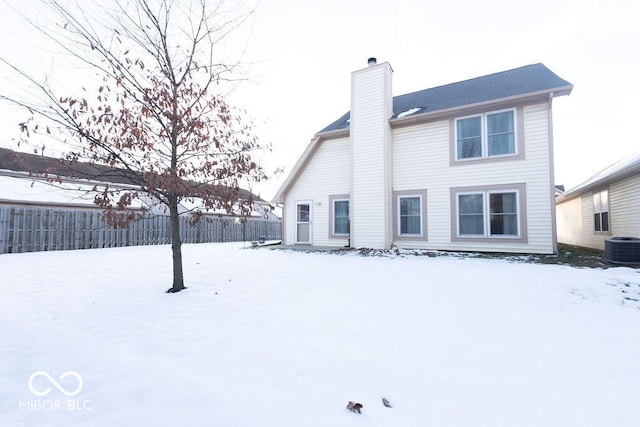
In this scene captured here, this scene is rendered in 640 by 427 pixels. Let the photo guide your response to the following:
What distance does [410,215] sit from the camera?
456 inches

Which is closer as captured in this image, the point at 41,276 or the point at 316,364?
the point at 316,364

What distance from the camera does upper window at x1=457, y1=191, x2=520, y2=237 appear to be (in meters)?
9.89

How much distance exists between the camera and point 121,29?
16.6 ft

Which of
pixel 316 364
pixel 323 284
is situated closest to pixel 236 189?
pixel 323 284

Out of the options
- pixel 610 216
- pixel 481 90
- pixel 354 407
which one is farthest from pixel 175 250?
pixel 610 216

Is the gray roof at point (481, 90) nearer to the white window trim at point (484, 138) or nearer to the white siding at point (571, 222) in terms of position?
the white window trim at point (484, 138)

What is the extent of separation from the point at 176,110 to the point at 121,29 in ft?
5.60

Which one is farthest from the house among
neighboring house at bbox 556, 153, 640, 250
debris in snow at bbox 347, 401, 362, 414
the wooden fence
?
debris in snow at bbox 347, 401, 362, 414

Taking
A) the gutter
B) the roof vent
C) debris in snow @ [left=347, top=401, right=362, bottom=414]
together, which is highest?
the gutter

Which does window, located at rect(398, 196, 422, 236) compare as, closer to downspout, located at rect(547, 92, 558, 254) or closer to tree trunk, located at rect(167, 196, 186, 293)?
downspout, located at rect(547, 92, 558, 254)

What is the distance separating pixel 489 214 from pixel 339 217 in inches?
234

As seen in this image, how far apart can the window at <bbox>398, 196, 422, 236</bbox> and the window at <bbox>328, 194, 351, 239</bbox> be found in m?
2.35

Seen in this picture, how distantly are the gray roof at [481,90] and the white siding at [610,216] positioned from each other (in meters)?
4.55

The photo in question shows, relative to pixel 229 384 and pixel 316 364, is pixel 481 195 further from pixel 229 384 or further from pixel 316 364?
pixel 229 384
